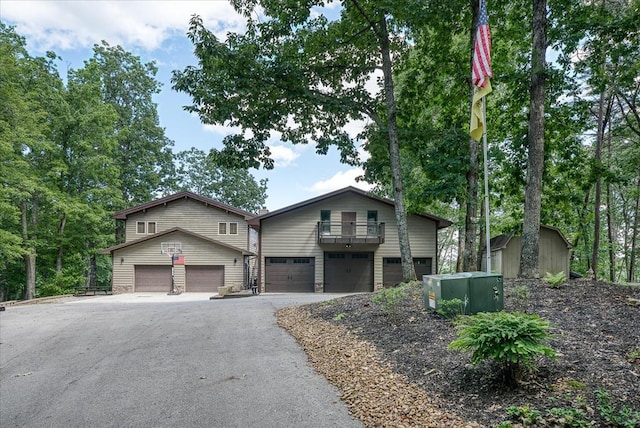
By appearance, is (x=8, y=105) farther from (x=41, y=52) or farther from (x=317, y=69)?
(x=317, y=69)

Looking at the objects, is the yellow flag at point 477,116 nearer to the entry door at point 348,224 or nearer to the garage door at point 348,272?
the entry door at point 348,224

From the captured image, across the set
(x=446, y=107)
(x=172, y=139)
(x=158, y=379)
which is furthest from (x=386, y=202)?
(x=172, y=139)

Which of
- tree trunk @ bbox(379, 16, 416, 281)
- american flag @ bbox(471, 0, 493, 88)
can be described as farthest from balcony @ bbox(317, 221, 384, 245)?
american flag @ bbox(471, 0, 493, 88)

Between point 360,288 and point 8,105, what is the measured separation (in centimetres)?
2004

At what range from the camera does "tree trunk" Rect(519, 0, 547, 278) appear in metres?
8.10

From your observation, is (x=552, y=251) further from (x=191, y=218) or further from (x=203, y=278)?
(x=191, y=218)

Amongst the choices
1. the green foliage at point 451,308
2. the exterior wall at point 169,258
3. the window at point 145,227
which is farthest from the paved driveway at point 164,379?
the window at point 145,227

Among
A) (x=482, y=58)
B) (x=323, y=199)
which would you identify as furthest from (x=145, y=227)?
(x=482, y=58)

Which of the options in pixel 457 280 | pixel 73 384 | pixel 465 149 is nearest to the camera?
pixel 73 384

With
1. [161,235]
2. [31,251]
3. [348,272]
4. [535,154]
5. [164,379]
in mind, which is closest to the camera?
[164,379]

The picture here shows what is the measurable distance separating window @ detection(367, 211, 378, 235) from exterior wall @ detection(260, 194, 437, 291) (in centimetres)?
24

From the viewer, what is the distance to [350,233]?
72.1 ft

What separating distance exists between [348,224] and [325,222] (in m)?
1.37

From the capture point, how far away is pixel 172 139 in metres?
36.2
